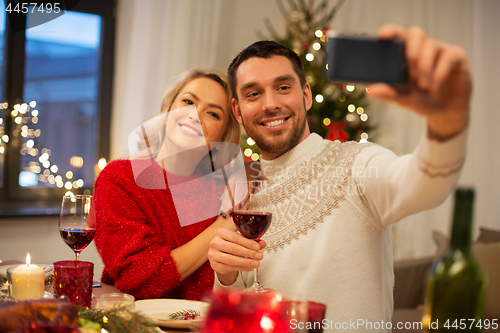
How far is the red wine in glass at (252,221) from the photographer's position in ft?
3.25

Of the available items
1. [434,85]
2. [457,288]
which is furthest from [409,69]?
[457,288]

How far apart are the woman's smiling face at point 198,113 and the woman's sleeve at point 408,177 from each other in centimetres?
69

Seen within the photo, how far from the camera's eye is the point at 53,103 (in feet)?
10.6

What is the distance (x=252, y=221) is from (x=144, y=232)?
1.72 ft

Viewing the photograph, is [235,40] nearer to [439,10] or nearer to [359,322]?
[439,10]

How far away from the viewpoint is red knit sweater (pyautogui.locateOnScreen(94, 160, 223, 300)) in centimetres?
131

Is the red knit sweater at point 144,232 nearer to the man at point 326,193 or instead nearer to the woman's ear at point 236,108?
the man at point 326,193

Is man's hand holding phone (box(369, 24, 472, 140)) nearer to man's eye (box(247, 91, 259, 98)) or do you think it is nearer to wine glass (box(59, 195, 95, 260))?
wine glass (box(59, 195, 95, 260))

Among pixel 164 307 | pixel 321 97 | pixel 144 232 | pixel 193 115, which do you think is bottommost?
pixel 164 307

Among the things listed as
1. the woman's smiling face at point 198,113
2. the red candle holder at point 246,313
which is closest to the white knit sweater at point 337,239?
the woman's smiling face at point 198,113

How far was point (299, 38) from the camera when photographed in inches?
129

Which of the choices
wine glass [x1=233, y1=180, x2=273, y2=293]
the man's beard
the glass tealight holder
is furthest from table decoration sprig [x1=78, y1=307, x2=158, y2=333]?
the man's beard

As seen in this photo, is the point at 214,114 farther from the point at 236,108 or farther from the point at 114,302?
the point at 114,302

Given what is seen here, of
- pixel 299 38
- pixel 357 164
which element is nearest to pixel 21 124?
pixel 299 38
